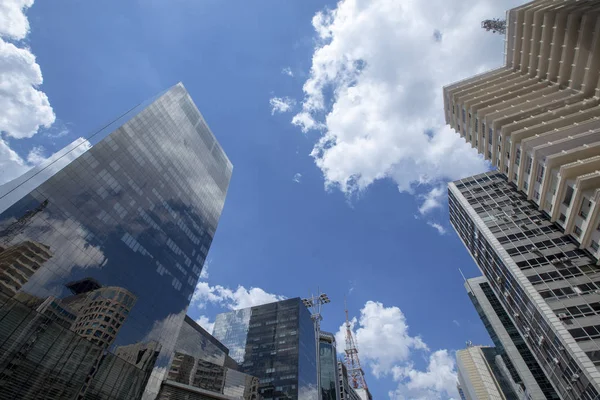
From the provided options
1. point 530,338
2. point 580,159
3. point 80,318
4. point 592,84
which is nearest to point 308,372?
point 530,338

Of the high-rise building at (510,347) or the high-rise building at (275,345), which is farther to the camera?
the high-rise building at (275,345)

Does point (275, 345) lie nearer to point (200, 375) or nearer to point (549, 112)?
point (200, 375)

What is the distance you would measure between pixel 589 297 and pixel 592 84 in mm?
34289

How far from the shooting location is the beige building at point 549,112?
4338 cm

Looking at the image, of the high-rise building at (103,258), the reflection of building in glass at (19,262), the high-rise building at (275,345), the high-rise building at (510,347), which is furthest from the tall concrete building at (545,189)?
the reflection of building in glass at (19,262)

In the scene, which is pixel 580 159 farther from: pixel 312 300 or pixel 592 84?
pixel 312 300

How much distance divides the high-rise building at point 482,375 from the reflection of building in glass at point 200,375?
7093 centimetres

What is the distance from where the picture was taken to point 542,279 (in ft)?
157

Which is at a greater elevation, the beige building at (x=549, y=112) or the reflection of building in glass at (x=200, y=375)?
the beige building at (x=549, y=112)

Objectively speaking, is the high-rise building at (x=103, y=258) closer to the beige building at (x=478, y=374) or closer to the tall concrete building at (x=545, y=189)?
the tall concrete building at (x=545, y=189)

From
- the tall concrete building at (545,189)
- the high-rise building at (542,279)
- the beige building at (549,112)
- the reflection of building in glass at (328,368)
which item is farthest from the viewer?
the reflection of building in glass at (328,368)

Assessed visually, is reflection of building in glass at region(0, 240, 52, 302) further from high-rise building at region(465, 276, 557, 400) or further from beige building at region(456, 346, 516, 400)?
beige building at region(456, 346, 516, 400)

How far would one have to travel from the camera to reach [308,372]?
110312 mm

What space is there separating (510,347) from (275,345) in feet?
241
